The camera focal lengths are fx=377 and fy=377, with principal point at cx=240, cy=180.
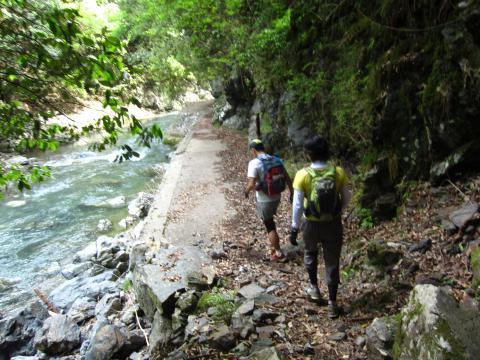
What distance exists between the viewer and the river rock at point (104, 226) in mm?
11030

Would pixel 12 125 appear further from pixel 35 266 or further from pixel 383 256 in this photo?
pixel 35 266

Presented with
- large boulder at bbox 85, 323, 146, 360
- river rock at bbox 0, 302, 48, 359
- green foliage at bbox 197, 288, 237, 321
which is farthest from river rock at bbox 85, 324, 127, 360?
river rock at bbox 0, 302, 48, 359

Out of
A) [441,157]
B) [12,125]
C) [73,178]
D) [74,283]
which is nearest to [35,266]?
[74,283]

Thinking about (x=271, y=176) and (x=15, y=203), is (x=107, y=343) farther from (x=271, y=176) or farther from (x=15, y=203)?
(x=15, y=203)

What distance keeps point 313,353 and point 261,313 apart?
2.59ft

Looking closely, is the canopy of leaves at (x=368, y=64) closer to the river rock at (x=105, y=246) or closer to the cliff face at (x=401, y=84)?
the cliff face at (x=401, y=84)

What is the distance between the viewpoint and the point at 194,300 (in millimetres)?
4867

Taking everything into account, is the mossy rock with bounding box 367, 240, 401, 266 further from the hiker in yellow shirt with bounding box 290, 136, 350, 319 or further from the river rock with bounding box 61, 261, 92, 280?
the river rock with bounding box 61, 261, 92, 280

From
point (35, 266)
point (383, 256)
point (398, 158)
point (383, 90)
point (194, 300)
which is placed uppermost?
point (383, 90)

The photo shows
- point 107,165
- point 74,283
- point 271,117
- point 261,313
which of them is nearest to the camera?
point 261,313

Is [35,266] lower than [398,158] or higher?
lower

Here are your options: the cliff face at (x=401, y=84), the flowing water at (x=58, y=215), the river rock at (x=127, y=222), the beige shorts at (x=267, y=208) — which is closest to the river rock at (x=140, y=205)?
the river rock at (x=127, y=222)

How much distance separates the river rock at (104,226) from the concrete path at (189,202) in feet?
5.42

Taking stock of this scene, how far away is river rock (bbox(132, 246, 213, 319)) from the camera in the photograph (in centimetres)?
503
